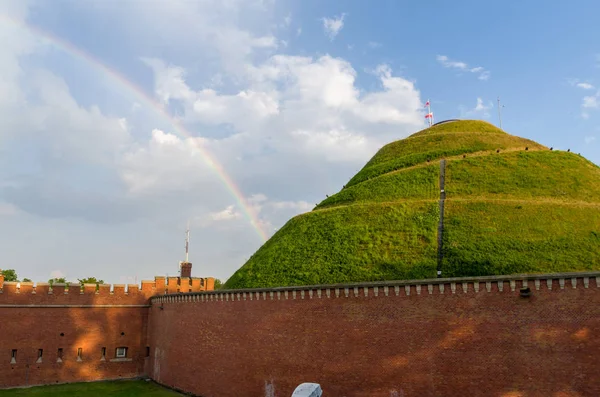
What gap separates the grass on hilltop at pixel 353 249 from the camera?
966 inches

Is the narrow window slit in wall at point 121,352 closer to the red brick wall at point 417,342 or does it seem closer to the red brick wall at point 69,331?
the red brick wall at point 69,331

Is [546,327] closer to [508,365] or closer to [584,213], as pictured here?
[508,365]

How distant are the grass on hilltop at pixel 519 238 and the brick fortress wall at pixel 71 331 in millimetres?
22609

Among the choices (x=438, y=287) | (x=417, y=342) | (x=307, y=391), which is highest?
(x=438, y=287)

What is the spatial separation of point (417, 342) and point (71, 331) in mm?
25034

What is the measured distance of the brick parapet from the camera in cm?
1553

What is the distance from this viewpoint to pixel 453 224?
1062 inches

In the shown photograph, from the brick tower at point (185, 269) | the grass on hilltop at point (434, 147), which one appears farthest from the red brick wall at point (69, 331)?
the grass on hilltop at point (434, 147)

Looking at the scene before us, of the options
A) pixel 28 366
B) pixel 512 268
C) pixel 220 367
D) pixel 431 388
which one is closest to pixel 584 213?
pixel 512 268

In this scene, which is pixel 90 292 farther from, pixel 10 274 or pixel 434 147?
pixel 10 274

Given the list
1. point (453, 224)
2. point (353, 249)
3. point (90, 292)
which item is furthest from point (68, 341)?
point (453, 224)

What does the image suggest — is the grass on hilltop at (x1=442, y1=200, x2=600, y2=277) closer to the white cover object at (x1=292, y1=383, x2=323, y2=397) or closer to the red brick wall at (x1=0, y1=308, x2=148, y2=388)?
the white cover object at (x1=292, y1=383, x2=323, y2=397)

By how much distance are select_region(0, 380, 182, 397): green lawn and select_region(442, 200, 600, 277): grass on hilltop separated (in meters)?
18.5

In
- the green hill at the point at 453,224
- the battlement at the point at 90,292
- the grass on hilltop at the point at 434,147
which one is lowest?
the battlement at the point at 90,292
